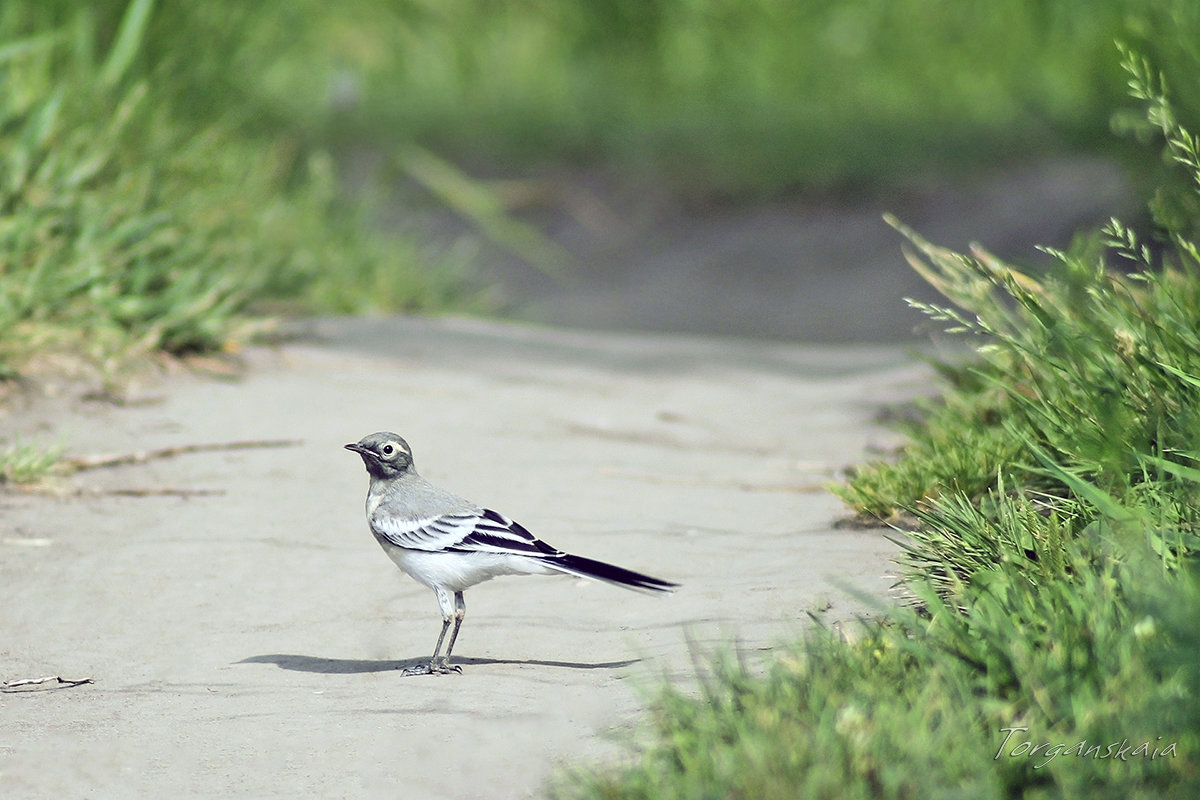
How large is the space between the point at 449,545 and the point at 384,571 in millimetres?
766

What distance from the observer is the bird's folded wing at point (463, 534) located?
2840 millimetres

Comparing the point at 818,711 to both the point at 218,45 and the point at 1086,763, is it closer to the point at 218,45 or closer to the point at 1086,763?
the point at 1086,763

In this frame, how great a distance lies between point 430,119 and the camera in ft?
43.1

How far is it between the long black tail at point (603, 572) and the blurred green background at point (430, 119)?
234 centimetres

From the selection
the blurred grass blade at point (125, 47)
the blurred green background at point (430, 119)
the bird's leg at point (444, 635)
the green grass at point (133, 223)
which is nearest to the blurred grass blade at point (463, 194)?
the blurred green background at point (430, 119)

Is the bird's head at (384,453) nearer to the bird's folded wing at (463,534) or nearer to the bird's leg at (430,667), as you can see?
the bird's folded wing at (463,534)

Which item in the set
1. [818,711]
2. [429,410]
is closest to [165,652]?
[818,711]

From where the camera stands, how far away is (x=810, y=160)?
11.4m

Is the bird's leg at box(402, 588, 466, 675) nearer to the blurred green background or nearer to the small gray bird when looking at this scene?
the small gray bird

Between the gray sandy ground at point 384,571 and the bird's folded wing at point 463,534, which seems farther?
the bird's folded wing at point 463,534

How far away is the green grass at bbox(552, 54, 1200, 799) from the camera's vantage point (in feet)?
6.34

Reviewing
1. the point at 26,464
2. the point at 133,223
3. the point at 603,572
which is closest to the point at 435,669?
the point at 603,572

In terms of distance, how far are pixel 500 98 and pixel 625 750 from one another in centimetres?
1194

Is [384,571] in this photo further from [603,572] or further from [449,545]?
[603,572]
